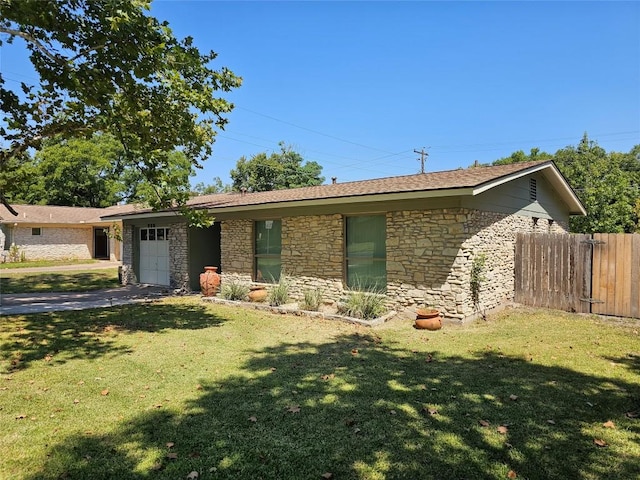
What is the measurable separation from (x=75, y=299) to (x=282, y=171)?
98.3ft

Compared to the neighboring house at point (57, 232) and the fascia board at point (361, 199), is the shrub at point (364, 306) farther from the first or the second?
the neighboring house at point (57, 232)

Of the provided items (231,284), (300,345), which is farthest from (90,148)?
(300,345)

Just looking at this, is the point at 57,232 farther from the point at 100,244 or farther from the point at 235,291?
the point at 235,291

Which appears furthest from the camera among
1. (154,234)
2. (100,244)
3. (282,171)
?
(282,171)

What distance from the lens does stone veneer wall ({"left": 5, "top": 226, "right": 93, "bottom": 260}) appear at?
28469mm

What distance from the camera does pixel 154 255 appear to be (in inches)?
652

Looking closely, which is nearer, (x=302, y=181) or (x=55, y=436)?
(x=55, y=436)

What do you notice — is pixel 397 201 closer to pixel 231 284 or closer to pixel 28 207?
pixel 231 284

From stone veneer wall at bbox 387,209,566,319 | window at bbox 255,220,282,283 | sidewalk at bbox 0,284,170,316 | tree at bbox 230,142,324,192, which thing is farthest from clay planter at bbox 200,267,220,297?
tree at bbox 230,142,324,192

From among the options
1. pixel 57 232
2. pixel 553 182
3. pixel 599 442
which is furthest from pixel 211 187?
pixel 599 442

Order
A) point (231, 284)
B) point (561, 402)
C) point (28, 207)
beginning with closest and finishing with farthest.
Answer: point (561, 402), point (231, 284), point (28, 207)

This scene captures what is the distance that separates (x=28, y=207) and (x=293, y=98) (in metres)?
22.6

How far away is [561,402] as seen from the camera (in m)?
4.53

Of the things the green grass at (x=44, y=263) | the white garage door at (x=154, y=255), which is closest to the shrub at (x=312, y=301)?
the white garage door at (x=154, y=255)
